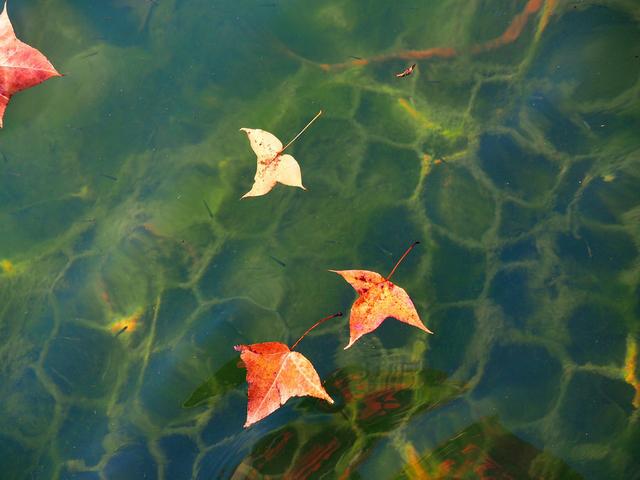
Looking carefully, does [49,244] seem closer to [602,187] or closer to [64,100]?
[64,100]

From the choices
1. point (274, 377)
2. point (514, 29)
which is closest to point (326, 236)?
point (274, 377)

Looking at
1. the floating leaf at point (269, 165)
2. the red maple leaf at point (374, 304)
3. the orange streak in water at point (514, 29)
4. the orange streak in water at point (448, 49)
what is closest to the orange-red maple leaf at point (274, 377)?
the red maple leaf at point (374, 304)

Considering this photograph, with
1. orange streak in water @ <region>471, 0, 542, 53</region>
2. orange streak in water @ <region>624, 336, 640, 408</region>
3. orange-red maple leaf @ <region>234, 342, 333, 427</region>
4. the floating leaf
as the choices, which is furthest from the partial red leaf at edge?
orange streak in water @ <region>471, 0, 542, 53</region>

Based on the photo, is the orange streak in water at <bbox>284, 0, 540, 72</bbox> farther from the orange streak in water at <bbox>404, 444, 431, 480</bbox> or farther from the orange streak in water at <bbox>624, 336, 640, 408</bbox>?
the orange streak in water at <bbox>404, 444, 431, 480</bbox>

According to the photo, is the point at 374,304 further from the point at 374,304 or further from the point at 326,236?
the point at 326,236

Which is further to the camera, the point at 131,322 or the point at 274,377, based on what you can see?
the point at 131,322

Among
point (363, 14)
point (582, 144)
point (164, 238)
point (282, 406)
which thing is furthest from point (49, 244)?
point (582, 144)

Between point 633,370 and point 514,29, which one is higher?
point 514,29

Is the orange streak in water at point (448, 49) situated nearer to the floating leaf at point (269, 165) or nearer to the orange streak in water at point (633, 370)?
the floating leaf at point (269, 165)
